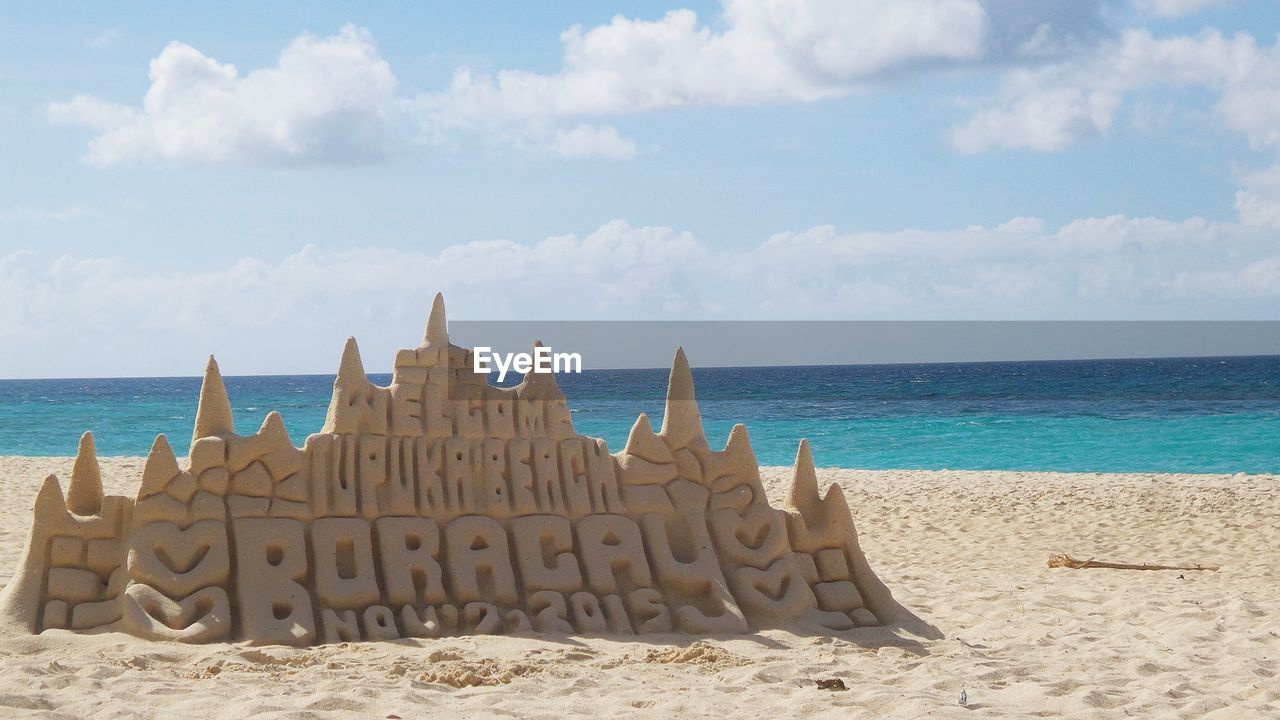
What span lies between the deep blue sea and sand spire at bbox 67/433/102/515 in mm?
18129

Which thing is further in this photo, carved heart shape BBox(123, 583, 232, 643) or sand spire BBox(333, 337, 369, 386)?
sand spire BBox(333, 337, 369, 386)

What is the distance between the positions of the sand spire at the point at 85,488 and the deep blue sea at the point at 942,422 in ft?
59.5

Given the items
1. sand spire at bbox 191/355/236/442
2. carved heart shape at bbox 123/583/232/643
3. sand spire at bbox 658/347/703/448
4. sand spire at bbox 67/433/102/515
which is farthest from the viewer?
sand spire at bbox 658/347/703/448

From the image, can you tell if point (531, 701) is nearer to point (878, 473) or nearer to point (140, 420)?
point (878, 473)

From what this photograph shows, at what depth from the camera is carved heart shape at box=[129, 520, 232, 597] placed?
6031mm

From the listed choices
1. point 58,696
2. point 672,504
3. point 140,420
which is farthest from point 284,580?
point 140,420

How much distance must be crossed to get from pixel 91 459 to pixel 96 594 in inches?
31.8

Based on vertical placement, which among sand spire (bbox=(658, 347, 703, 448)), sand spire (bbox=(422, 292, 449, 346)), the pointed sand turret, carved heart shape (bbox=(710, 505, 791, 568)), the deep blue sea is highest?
sand spire (bbox=(422, 292, 449, 346))

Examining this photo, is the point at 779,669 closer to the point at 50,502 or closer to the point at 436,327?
the point at 436,327

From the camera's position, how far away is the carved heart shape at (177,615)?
229 inches

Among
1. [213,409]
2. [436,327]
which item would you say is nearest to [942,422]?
[436,327]

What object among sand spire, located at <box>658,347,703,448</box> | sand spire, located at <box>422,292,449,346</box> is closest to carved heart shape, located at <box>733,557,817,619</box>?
sand spire, located at <box>658,347,703,448</box>

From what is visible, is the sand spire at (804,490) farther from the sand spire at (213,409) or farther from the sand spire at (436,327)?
the sand spire at (213,409)

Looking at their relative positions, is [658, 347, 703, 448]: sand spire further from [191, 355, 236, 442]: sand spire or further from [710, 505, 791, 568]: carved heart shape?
[191, 355, 236, 442]: sand spire
